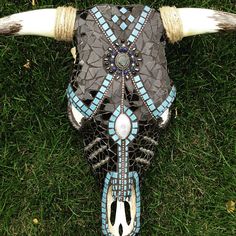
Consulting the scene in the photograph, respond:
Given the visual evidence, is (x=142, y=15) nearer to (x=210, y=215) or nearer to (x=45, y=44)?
(x=45, y=44)

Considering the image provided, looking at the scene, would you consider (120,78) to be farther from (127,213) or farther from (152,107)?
(127,213)

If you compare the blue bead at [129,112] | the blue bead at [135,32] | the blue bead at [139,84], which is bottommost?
the blue bead at [129,112]

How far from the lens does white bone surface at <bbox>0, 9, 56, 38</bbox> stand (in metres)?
2.55

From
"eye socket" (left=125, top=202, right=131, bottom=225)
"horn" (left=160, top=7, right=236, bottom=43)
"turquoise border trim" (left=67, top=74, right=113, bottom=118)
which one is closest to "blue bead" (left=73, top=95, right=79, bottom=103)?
"turquoise border trim" (left=67, top=74, right=113, bottom=118)

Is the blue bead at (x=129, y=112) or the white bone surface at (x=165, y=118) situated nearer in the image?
the blue bead at (x=129, y=112)

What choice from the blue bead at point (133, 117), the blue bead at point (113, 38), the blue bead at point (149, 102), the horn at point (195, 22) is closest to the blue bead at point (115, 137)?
the blue bead at point (133, 117)

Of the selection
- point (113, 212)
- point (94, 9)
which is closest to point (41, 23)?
point (94, 9)

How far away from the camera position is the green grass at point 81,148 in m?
3.19

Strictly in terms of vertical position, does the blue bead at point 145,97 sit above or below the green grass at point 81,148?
above

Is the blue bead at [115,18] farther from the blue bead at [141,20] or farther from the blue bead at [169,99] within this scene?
the blue bead at [169,99]

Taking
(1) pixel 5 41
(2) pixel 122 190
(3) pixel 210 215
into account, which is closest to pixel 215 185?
(3) pixel 210 215

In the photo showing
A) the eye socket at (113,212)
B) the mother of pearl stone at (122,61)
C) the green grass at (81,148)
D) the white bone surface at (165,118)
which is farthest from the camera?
the green grass at (81,148)

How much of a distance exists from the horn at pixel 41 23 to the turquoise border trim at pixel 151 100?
14.8 inches

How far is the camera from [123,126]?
256 centimetres
